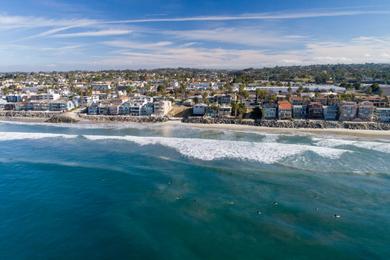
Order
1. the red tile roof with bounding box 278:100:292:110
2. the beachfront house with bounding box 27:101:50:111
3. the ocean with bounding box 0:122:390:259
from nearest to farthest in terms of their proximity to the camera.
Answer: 1. the ocean with bounding box 0:122:390:259
2. the red tile roof with bounding box 278:100:292:110
3. the beachfront house with bounding box 27:101:50:111

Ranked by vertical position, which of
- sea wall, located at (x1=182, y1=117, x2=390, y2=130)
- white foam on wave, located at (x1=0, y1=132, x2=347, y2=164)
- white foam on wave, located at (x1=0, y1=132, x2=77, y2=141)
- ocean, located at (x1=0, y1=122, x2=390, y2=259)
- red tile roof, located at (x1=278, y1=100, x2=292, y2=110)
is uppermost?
red tile roof, located at (x1=278, y1=100, x2=292, y2=110)

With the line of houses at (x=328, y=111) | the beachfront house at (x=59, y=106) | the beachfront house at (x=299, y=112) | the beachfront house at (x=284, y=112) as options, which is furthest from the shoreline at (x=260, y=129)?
the beachfront house at (x=59, y=106)

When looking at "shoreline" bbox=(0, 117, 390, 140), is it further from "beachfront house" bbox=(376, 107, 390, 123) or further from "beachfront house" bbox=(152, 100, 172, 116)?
"beachfront house" bbox=(376, 107, 390, 123)

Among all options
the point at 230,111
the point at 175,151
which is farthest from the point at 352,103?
the point at 175,151

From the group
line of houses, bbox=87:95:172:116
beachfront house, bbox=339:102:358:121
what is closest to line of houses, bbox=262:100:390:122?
beachfront house, bbox=339:102:358:121

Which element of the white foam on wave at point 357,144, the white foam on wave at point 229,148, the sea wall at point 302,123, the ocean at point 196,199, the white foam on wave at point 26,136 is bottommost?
the ocean at point 196,199

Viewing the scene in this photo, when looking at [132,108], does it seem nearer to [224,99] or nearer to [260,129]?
[224,99]

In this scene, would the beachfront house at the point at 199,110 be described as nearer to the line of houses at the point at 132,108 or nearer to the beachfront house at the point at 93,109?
the line of houses at the point at 132,108
